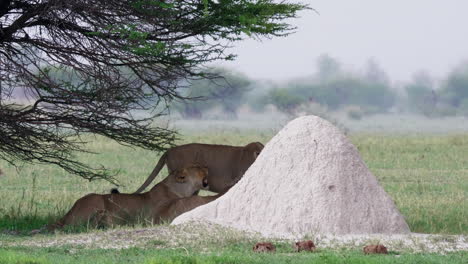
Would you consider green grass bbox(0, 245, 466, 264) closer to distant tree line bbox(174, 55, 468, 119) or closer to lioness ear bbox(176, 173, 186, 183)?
lioness ear bbox(176, 173, 186, 183)

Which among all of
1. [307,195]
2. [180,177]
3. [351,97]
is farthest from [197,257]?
[351,97]

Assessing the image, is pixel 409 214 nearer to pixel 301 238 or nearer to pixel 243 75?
pixel 301 238

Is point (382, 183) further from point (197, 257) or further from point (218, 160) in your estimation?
point (197, 257)

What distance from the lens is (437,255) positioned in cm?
875

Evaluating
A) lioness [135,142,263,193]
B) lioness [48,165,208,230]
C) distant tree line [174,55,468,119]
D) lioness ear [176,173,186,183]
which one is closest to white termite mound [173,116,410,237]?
lioness [48,165,208,230]

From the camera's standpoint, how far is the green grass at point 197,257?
308 inches

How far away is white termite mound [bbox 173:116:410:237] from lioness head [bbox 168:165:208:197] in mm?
1231

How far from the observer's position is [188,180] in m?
12.4

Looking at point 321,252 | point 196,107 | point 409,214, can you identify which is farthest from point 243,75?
point 321,252

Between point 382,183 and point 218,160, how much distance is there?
561 cm

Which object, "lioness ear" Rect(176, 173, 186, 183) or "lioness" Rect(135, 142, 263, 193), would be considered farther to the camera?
"lioness" Rect(135, 142, 263, 193)

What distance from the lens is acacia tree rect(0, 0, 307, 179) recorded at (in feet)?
40.5

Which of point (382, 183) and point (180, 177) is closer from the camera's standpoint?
point (180, 177)

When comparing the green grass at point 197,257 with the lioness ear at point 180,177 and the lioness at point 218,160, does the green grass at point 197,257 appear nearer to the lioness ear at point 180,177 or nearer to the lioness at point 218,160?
the lioness ear at point 180,177
